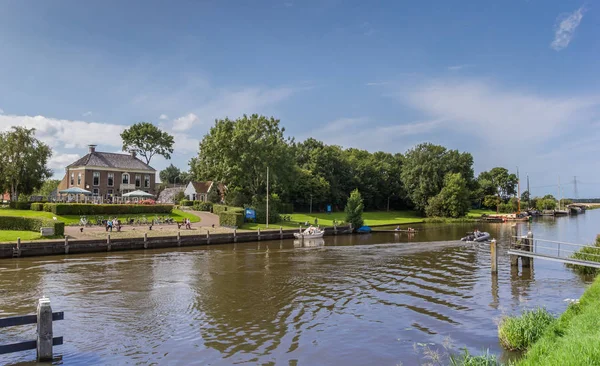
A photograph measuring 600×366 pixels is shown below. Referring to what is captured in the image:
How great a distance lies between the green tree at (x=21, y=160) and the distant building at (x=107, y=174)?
51.2ft

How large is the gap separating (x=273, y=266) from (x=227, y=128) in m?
39.3

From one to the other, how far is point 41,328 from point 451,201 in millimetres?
86888

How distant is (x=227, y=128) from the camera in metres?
65.9

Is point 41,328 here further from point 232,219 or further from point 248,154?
point 248,154

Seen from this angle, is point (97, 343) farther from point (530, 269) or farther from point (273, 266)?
point (530, 269)

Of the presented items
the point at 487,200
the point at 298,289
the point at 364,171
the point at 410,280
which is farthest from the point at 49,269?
the point at 487,200

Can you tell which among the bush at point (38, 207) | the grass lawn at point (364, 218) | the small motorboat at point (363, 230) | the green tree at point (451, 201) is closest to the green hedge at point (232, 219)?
the grass lawn at point (364, 218)

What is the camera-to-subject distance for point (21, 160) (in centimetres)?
5834

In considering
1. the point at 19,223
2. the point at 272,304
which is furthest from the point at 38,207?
the point at 272,304

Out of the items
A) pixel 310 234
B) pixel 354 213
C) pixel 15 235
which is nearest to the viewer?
pixel 15 235

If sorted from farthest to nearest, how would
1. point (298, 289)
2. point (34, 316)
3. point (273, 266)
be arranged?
1. point (273, 266)
2. point (298, 289)
3. point (34, 316)

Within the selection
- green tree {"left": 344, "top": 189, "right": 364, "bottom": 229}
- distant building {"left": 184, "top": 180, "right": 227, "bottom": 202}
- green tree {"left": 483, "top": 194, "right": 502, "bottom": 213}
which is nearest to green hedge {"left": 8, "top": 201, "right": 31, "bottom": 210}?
distant building {"left": 184, "top": 180, "right": 227, "bottom": 202}

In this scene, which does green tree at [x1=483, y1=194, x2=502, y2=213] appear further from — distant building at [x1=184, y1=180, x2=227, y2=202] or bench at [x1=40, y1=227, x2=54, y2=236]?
bench at [x1=40, y1=227, x2=54, y2=236]

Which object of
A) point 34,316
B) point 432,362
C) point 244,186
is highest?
point 244,186
